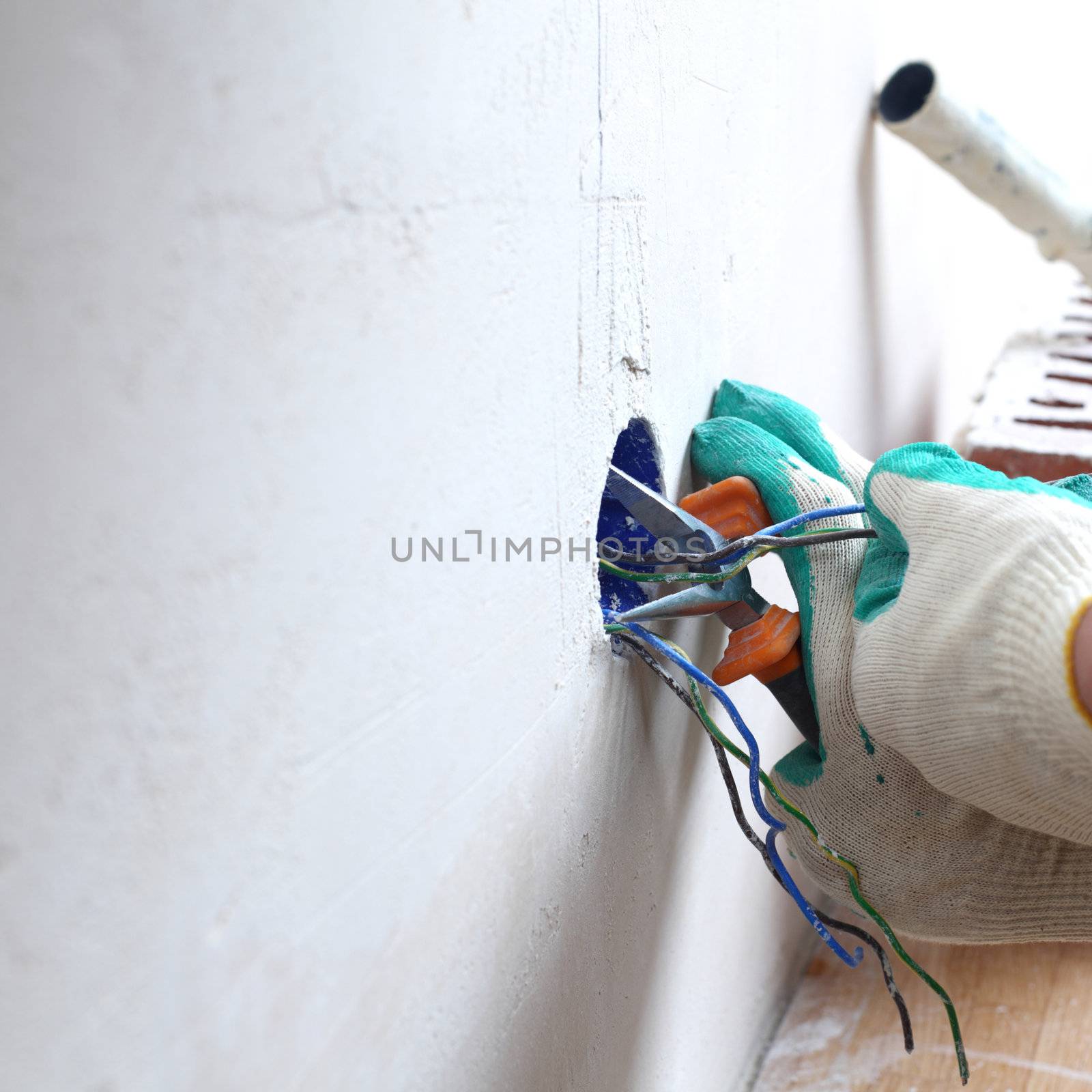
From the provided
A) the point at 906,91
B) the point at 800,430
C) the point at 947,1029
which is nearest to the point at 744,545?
the point at 800,430

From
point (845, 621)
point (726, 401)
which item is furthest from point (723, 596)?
point (726, 401)

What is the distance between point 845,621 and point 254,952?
1.77 feet

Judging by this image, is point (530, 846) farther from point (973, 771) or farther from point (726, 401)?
point (726, 401)

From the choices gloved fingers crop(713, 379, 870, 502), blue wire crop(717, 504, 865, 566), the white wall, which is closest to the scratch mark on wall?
the white wall

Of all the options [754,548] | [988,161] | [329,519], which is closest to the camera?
[329,519]

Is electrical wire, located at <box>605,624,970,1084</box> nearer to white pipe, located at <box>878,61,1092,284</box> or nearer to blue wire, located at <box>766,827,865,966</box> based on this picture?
blue wire, located at <box>766,827,865,966</box>

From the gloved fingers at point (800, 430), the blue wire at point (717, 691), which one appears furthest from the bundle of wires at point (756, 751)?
the gloved fingers at point (800, 430)

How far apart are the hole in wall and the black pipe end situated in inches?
37.2

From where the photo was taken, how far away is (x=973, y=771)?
699mm

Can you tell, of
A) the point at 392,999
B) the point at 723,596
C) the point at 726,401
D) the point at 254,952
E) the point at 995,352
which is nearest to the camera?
the point at 254,952

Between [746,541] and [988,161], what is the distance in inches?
51.0

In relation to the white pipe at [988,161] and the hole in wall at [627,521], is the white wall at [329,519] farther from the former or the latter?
the white pipe at [988,161]

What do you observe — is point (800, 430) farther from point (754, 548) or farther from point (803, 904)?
point (803, 904)

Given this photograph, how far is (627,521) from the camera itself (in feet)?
3.12
